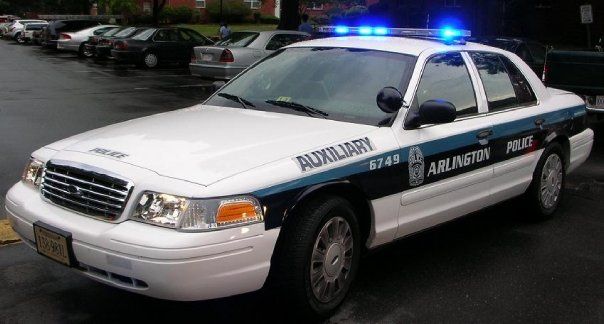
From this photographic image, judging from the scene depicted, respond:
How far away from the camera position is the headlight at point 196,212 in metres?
3.08

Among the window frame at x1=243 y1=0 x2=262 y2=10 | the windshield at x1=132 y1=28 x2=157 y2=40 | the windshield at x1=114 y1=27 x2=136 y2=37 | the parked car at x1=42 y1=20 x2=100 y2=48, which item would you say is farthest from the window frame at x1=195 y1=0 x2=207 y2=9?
the windshield at x1=132 y1=28 x2=157 y2=40

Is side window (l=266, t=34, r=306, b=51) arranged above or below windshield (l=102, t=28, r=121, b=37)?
below

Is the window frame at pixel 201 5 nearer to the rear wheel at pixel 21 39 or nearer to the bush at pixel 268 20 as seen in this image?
the bush at pixel 268 20

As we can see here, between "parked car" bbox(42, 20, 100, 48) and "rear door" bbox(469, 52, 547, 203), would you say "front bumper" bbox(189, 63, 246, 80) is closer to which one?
"rear door" bbox(469, 52, 547, 203)

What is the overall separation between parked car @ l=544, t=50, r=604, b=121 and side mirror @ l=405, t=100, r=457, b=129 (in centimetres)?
603

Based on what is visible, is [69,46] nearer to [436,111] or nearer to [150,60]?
[150,60]

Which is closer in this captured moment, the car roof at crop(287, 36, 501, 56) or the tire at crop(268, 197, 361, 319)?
the tire at crop(268, 197, 361, 319)

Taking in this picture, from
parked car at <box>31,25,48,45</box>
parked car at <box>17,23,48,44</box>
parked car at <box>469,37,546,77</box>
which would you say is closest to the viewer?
parked car at <box>469,37,546,77</box>

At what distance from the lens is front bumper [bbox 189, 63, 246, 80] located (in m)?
15.0

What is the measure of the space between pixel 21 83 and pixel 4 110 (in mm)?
5358

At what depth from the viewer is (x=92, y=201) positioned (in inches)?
131

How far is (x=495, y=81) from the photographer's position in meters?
5.13

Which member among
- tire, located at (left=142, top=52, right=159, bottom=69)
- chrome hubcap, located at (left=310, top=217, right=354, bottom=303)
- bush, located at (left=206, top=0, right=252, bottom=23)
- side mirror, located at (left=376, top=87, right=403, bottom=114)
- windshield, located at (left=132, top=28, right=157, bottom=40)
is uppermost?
bush, located at (left=206, top=0, right=252, bottom=23)

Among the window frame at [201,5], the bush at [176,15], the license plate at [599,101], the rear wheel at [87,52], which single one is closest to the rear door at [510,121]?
the license plate at [599,101]
